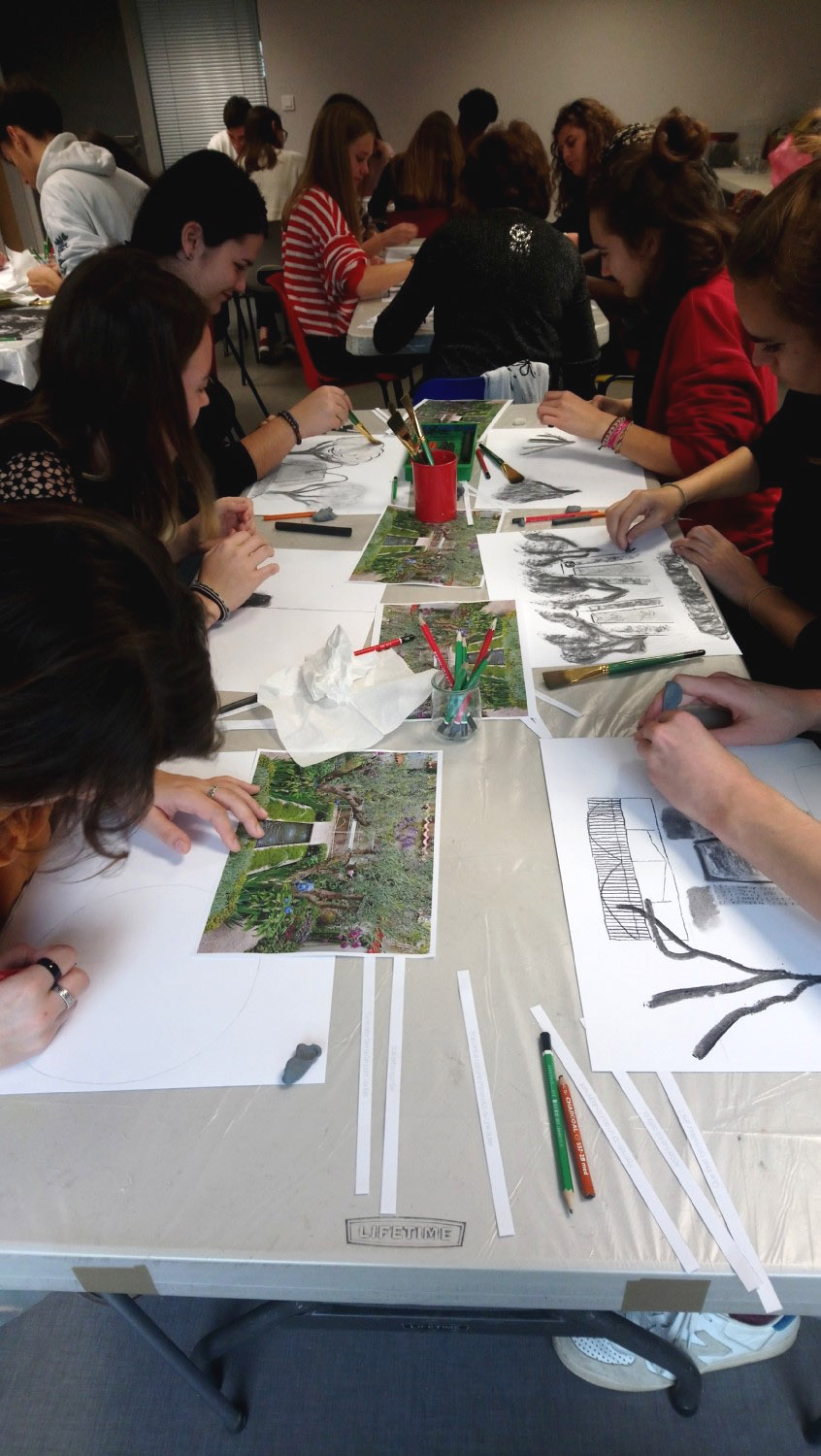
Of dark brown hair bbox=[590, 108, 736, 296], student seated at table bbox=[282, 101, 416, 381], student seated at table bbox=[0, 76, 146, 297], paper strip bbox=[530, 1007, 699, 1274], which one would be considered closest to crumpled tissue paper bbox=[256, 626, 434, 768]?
paper strip bbox=[530, 1007, 699, 1274]

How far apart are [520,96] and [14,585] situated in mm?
6705

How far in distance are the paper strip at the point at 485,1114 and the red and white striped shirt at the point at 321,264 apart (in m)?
2.98

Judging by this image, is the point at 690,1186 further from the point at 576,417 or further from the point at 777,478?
the point at 576,417

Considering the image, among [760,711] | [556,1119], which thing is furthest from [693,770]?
[556,1119]

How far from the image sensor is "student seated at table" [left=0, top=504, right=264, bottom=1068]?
0.61 m

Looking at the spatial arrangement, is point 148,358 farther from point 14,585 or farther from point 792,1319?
point 792,1319

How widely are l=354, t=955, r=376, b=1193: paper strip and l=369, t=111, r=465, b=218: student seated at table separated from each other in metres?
4.16

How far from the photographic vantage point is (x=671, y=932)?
0.73 m

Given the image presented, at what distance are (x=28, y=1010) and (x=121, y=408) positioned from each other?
2.91 feet

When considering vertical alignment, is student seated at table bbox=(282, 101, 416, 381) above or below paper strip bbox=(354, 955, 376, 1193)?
above

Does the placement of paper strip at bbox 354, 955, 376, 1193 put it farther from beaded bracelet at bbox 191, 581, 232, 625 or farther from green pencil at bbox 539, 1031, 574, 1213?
beaded bracelet at bbox 191, 581, 232, 625

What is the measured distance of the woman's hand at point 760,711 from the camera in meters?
0.92

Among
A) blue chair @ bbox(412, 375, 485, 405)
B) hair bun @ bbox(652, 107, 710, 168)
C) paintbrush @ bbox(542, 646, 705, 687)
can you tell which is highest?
hair bun @ bbox(652, 107, 710, 168)

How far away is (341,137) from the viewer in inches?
123
